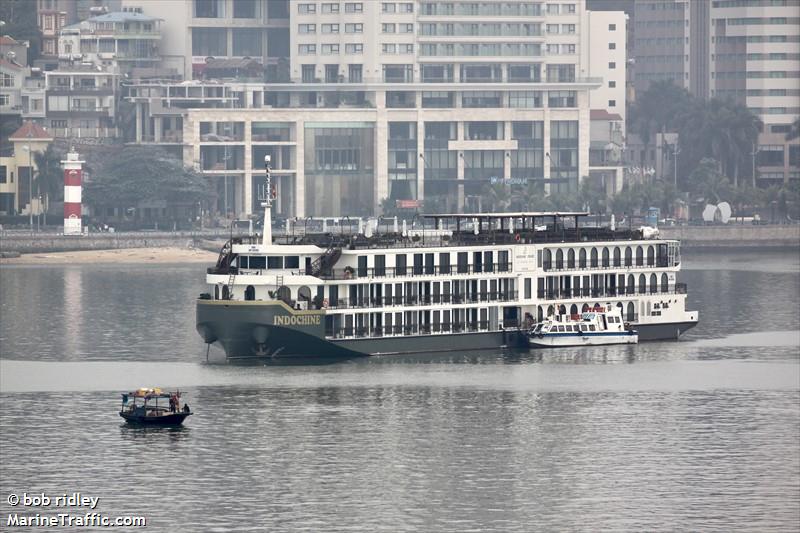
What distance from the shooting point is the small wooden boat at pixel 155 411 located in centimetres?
9131

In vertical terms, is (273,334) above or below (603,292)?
below

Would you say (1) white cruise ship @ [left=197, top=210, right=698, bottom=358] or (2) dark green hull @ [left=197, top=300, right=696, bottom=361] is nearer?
(2) dark green hull @ [left=197, top=300, right=696, bottom=361]

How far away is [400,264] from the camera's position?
111625 mm

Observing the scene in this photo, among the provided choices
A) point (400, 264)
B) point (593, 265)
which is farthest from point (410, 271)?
point (593, 265)

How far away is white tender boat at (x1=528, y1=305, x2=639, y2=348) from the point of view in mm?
115250

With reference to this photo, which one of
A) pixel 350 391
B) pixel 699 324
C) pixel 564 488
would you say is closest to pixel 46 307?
pixel 699 324

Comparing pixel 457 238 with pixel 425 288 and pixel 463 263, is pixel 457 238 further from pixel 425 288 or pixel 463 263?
pixel 425 288

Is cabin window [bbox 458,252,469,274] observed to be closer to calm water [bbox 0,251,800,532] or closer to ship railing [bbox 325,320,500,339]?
ship railing [bbox 325,320,500,339]

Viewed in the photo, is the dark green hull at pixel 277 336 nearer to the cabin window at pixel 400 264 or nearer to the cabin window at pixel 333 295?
the cabin window at pixel 333 295

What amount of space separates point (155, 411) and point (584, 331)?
30.9 m

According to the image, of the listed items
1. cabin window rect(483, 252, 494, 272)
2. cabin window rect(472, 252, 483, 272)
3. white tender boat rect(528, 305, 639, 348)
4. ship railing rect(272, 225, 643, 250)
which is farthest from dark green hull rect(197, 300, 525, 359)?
white tender boat rect(528, 305, 639, 348)

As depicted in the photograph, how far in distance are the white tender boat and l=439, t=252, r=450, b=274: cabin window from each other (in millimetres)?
5463

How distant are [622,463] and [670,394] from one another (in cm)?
1717

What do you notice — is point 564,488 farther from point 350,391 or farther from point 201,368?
point 201,368
